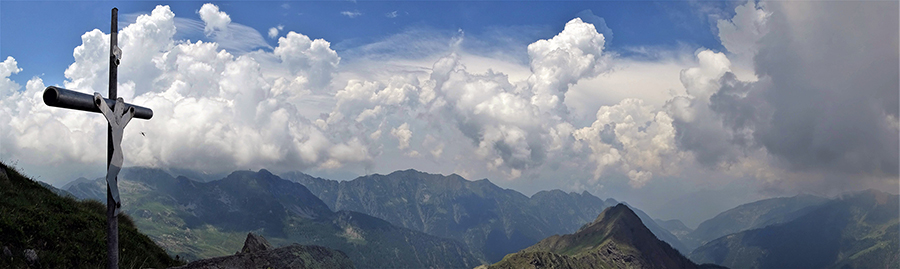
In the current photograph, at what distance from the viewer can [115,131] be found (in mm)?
12148

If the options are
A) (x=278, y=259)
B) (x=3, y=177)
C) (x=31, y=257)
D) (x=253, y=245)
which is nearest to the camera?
(x=31, y=257)

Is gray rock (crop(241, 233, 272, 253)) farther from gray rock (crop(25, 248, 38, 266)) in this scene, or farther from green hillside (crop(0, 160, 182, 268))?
gray rock (crop(25, 248, 38, 266))

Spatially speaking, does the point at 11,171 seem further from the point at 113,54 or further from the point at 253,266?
the point at 113,54

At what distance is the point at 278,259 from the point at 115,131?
9315mm

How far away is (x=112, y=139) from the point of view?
11992 mm

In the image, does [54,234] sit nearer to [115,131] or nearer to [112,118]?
[115,131]

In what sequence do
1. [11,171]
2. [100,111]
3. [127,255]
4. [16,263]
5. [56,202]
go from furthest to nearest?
[11,171] < [56,202] < [127,255] < [16,263] < [100,111]

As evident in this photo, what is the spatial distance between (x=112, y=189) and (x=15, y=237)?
1255 centimetres

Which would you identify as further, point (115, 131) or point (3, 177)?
point (3, 177)

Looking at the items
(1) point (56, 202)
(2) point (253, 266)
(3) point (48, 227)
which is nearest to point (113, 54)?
(2) point (253, 266)

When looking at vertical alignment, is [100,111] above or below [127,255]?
above

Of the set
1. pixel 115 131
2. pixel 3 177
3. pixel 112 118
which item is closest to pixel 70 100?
pixel 112 118

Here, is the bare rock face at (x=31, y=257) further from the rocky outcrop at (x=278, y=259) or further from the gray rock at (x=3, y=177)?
the gray rock at (x=3, y=177)

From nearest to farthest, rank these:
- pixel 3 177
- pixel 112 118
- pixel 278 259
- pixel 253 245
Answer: pixel 112 118 → pixel 278 259 → pixel 253 245 → pixel 3 177
